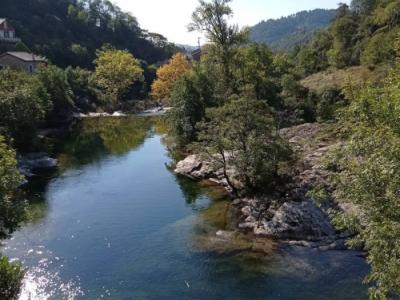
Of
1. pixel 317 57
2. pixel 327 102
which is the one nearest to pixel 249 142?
pixel 327 102

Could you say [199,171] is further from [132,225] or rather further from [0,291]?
[0,291]

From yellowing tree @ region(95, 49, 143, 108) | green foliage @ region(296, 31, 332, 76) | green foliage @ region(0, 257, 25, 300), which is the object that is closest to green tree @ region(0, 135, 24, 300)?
green foliage @ region(0, 257, 25, 300)

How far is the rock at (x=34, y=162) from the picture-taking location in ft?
155

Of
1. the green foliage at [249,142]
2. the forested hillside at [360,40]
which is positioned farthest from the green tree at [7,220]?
the forested hillside at [360,40]

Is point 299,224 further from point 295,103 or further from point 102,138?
point 102,138

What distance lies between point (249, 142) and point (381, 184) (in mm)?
19185

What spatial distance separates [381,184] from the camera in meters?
14.5

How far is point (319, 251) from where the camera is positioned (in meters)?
27.0

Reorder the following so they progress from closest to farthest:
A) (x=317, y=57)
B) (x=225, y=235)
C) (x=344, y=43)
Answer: (x=225, y=235)
(x=344, y=43)
(x=317, y=57)

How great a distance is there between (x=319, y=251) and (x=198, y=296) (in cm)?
871

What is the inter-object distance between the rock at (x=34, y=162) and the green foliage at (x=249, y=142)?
2207 centimetres

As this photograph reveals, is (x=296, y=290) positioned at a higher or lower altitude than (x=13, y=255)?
lower

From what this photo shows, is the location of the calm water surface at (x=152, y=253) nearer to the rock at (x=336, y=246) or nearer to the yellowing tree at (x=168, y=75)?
the rock at (x=336, y=246)

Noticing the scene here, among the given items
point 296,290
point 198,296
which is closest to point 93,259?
point 198,296
